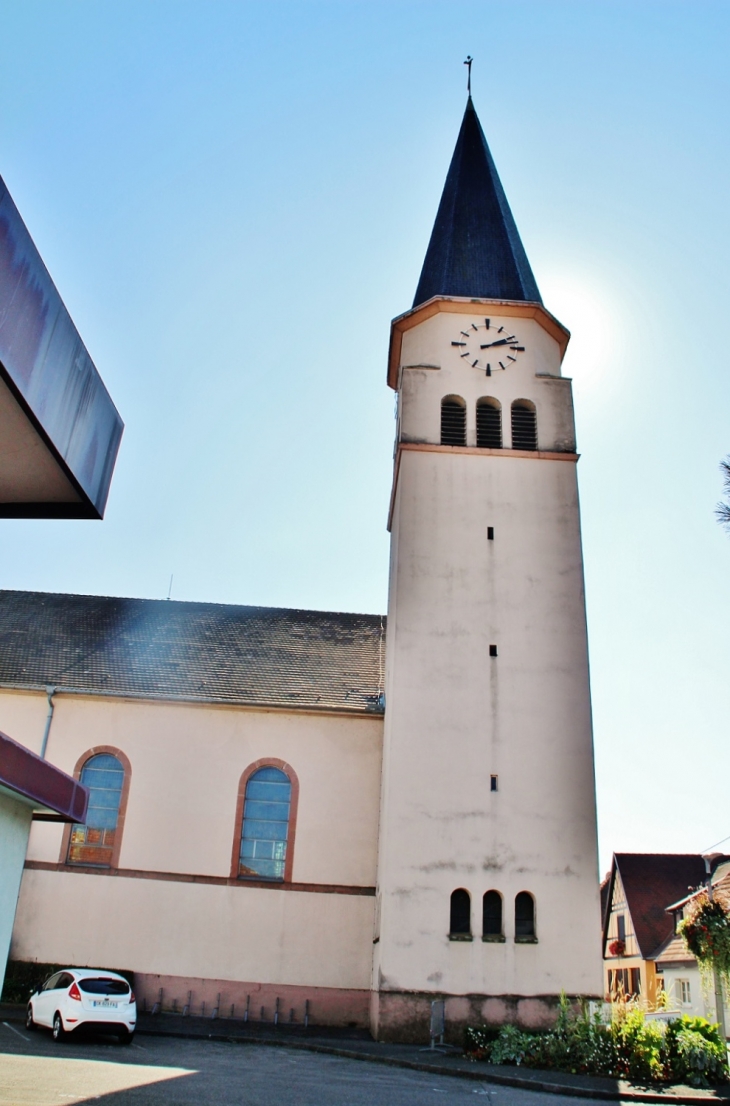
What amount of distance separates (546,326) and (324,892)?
15818 mm

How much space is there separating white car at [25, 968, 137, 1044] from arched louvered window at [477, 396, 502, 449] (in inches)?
567

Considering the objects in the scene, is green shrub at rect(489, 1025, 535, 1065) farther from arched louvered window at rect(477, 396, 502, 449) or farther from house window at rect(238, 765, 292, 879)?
arched louvered window at rect(477, 396, 502, 449)

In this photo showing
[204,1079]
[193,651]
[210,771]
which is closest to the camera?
[204,1079]

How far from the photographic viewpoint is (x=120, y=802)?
21.3m

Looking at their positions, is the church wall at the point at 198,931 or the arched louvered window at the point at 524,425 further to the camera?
the arched louvered window at the point at 524,425

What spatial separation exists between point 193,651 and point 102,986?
35.7 ft

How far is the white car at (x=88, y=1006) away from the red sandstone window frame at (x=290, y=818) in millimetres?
5465

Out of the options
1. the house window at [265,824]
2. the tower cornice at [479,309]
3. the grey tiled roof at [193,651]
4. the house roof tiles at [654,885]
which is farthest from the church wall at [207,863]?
the house roof tiles at [654,885]

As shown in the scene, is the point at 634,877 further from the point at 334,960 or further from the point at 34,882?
the point at 34,882

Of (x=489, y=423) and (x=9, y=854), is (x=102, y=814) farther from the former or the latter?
(x=9, y=854)

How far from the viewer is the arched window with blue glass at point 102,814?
68.6ft

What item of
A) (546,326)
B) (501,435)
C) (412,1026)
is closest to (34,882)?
(412,1026)

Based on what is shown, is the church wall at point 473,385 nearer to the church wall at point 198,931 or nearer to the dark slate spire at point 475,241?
the dark slate spire at point 475,241

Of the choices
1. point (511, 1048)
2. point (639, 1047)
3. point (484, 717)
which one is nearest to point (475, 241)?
point (484, 717)
